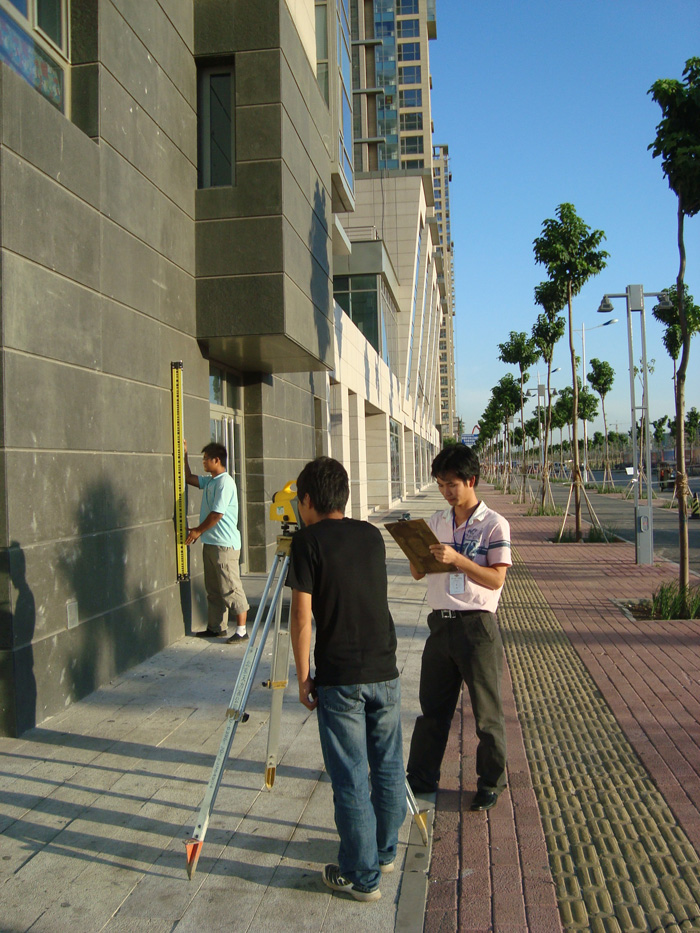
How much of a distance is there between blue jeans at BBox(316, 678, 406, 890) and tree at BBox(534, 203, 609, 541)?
13.9 metres

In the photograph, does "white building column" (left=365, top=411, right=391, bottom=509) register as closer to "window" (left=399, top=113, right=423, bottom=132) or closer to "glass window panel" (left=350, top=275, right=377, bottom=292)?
"glass window panel" (left=350, top=275, right=377, bottom=292)

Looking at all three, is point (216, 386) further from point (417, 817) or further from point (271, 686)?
point (417, 817)

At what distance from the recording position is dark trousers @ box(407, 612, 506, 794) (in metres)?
3.89

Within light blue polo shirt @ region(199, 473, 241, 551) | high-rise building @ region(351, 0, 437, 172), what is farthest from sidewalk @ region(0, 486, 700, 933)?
high-rise building @ region(351, 0, 437, 172)

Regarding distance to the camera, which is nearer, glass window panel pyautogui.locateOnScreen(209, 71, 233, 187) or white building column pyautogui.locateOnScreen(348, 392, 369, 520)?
glass window panel pyautogui.locateOnScreen(209, 71, 233, 187)

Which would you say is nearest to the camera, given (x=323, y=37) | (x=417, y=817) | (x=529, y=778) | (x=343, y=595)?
(x=343, y=595)

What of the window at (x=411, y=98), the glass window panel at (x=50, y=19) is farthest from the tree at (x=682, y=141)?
the window at (x=411, y=98)

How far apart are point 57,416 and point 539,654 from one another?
478cm

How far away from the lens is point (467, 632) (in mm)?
3906

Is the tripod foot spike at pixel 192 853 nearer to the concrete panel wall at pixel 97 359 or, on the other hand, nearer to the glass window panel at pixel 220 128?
the concrete panel wall at pixel 97 359

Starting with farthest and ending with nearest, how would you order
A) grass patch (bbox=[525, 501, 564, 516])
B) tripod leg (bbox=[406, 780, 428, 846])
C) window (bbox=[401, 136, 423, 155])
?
1. window (bbox=[401, 136, 423, 155])
2. grass patch (bbox=[525, 501, 564, 516])
3. tripod leg (bbox=[406, 780, 428, 846])

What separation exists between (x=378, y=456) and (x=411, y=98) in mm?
57955

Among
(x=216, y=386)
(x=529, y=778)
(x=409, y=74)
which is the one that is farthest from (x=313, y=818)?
(x=409, y=74)

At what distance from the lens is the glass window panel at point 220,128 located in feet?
28.8
